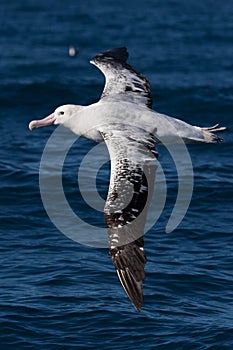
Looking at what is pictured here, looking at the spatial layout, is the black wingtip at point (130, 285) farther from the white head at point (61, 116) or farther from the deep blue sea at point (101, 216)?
the white head at point (61, 116)

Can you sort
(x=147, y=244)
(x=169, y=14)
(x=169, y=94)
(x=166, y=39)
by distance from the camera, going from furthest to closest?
(x=169, y=14), (x=166, y=39), (x=169, y=94), (x=147, y=244)

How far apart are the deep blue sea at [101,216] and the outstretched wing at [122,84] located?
233 cm

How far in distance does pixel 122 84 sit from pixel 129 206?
3284mm

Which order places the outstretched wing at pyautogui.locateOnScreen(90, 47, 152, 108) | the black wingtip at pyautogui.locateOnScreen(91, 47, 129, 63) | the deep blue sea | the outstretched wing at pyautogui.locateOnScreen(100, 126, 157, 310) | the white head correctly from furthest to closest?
the black wingtip at pyautogui.locateOnScreen(91, 47, 129, 63) → the outstretched wing at pyautogui.locateOnScreen(90, 47, 152, 108) → the white head → the deep blue sea → the outstretched wing at pyautogui.locateOnScreen(100, 126, 157, 310)

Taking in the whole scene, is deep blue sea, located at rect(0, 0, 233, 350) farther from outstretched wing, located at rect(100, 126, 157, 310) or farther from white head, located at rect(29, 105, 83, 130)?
white head, located at rect(29, 105, 83, 130)

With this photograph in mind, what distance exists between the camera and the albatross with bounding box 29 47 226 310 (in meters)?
10.0

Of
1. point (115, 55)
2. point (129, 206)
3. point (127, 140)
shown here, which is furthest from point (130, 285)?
point (115, 55)

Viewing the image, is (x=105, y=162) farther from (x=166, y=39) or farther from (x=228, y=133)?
(x=166, y=39)

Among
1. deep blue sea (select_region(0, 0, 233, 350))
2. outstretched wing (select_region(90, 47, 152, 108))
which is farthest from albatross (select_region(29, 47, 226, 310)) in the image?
deep blue sea (select_region(0, 0, 233, 350))

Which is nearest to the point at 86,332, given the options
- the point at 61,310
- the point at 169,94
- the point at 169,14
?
the point at 61,310

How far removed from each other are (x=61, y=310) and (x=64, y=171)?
5183 millimetres

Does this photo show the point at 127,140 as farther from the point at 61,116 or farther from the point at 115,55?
the point at 115,55

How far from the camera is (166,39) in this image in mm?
26703

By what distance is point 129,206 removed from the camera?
10.3 meters
